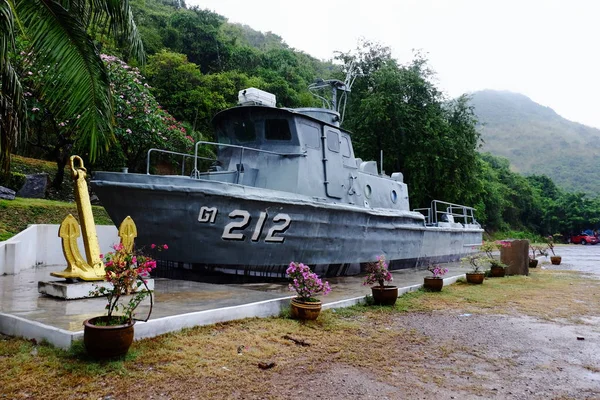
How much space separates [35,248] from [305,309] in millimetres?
6928

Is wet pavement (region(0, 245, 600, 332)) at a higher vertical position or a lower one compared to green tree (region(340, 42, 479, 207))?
lower

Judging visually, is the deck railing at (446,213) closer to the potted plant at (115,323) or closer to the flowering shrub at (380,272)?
the flowering shrub at (380,272)

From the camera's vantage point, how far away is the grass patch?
3.15 m

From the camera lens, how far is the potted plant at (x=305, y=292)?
5297 mm

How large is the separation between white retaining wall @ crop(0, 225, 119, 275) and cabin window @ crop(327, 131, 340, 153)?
224 inches

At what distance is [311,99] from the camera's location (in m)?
25.4

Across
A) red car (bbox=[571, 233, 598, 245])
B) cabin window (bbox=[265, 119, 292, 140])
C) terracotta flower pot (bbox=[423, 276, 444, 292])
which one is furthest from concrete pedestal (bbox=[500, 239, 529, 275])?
red car (bbox=[571, 233, 598, 245])

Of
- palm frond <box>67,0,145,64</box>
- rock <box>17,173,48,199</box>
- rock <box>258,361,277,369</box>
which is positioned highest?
palm frond <box>67,0,145,64</box>

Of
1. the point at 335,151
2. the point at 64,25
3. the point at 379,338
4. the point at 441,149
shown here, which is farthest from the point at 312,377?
the point at 441,149

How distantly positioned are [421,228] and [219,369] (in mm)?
9852

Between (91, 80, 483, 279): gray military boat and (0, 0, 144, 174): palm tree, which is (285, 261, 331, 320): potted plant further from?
(0, 0, 144, 174): palm tree

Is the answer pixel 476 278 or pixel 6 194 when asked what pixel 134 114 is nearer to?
pixel 6 194

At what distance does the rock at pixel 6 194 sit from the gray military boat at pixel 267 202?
5519mm

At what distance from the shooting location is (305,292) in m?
5.47
